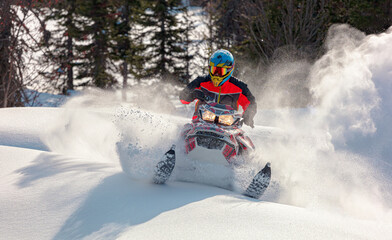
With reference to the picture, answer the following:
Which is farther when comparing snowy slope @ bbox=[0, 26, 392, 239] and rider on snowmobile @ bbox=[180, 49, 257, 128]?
rider on snowmobile @ bbox=[180, 49, 257, 128]

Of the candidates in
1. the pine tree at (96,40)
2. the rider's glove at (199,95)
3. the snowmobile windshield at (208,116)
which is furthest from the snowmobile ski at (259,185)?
the pine tree at (96,40)

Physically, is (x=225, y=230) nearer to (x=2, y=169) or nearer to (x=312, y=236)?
(x=312, y=236)

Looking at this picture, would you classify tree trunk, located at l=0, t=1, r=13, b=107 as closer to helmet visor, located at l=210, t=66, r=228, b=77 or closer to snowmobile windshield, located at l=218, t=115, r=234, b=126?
helmet visor, located at l=210, t=66, r=228, b=77

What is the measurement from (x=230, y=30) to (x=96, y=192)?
2353 cm

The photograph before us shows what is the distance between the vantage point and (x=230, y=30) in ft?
85.5

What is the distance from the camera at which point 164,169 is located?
4379 mm

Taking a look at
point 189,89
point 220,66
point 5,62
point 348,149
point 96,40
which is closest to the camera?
point 220,66

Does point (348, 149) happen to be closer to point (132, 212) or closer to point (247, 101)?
point (247, 101)

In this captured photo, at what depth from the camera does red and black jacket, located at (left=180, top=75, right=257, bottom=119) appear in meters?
5.52

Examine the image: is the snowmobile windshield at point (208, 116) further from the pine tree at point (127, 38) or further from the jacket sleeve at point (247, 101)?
the pine tree at point (127, 38)

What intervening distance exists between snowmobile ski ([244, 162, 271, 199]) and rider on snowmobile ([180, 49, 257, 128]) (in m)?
1.38

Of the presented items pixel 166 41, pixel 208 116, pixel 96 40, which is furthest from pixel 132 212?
pixel 96 40

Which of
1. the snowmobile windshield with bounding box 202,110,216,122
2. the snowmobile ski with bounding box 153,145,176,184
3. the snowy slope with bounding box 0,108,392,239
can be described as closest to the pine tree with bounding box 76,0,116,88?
the snowmobile windshield with bounding box 202,110,216,122

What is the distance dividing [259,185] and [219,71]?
5.76 ft
